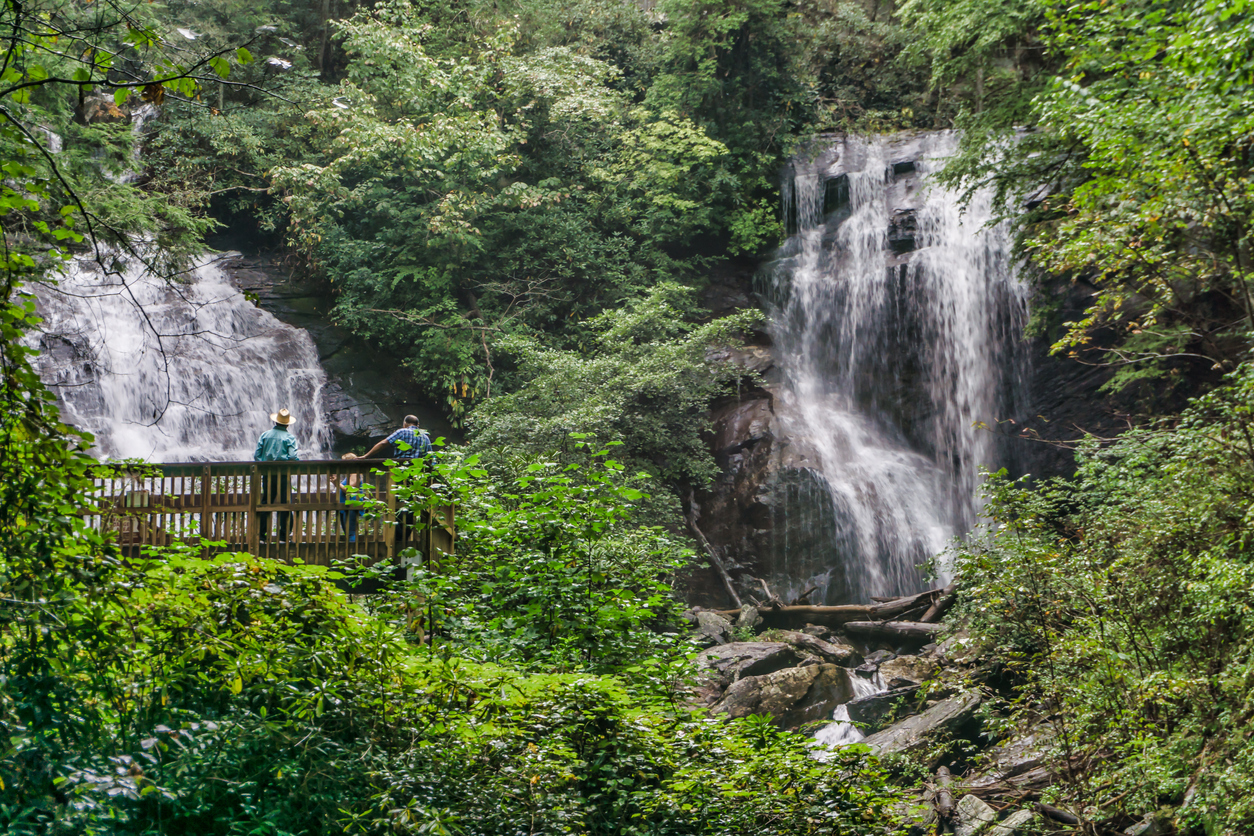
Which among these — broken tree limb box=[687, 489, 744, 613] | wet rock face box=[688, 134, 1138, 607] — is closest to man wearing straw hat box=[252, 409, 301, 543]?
broken tree limb box=[687, 489, 744, 613]

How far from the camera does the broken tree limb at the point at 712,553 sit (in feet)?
56.4

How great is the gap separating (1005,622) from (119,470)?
343 inches

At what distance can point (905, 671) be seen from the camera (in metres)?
12.4

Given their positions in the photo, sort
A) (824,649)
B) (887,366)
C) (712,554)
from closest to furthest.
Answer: (824,649) → (712,554) → (887,366)

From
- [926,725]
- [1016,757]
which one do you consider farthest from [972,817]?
[926,725]

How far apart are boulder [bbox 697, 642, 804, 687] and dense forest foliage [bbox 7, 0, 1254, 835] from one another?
3.85 feet

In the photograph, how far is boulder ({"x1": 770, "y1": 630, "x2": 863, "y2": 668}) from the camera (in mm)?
13234

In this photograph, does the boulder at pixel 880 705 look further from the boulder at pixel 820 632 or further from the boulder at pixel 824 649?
the boulder at pixel 820 632

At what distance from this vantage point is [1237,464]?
771cm

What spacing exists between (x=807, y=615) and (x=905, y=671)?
10.9 feet

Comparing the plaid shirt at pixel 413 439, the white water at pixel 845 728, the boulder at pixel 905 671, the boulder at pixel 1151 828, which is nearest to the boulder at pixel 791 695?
the white water at pixel 845 728

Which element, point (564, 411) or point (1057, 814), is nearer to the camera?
point (1057, 814)

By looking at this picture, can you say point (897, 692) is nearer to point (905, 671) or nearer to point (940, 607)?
point (905, 671)

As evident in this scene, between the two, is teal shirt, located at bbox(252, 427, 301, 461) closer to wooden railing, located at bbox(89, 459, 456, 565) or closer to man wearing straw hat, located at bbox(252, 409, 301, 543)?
man wearing straw hat, located at bbox(252, 409, 301, 543)
